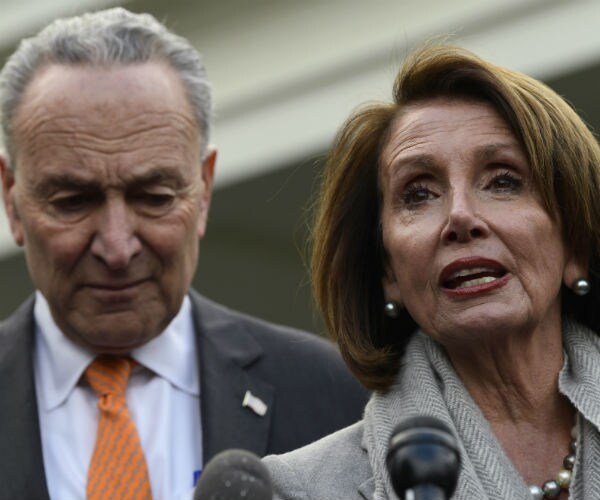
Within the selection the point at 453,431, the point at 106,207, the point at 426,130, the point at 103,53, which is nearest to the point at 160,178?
the point at 106,207

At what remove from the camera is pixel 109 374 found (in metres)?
6.05

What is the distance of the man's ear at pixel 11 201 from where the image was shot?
20.6ft

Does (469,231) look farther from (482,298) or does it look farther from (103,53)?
(103,53)

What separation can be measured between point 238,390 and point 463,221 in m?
1.70

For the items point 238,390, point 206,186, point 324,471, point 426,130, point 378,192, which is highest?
point 426,130

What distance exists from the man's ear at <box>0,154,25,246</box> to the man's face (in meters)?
0.02

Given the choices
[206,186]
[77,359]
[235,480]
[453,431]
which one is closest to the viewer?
[235,480]

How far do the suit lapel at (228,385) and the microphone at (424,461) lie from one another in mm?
2480

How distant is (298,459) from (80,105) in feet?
6.08

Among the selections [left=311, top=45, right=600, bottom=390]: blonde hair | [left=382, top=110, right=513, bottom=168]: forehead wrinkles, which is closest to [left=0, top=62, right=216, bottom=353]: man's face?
[left=311, top=45, right=600, bottom=390]: blonde hair

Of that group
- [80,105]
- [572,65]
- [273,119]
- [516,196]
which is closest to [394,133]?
[516,196]

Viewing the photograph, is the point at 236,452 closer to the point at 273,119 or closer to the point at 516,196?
the point at 516,196

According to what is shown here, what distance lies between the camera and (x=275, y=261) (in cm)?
1234

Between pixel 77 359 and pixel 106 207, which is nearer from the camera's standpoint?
pixel 106 207
